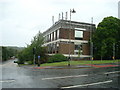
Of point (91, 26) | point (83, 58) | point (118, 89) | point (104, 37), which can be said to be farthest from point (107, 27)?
point (118, 89)

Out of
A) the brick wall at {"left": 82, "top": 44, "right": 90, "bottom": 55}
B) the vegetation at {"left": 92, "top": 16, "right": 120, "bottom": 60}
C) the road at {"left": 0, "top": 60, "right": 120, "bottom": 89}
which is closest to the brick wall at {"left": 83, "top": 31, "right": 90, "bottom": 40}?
the brick wall at {"left": 82, "top": 44, "right": 90, "bottom": 55}

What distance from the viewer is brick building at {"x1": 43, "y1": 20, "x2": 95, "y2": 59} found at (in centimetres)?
4162

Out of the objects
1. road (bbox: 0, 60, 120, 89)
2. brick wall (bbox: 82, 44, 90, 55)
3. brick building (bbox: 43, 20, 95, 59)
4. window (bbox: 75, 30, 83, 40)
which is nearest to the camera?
road (bbox: 0, 60, 120, 89)

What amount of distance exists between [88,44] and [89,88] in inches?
1450

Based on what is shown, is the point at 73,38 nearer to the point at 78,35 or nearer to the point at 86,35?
the point at 78,35

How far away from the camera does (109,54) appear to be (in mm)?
39250

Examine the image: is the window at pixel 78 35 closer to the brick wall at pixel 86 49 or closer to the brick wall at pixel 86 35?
the brick wall at pixel 86 35

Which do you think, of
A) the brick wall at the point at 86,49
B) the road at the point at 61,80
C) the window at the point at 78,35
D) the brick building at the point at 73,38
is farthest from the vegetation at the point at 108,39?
the road at the point at 61,80

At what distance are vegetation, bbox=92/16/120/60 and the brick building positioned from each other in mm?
3561

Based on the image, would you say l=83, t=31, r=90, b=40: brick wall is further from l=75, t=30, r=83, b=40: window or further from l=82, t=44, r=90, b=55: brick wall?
l=82, t=44, r=90, b=55: brick wall

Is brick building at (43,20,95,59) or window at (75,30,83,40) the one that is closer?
brick building at (43,20,95,59)

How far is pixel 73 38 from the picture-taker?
1702 inches

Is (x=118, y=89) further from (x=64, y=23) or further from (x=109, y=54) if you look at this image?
(x=64, y=23)

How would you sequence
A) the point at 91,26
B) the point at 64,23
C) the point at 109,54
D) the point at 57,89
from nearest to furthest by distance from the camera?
the point at 57,89 → the point at 109,54 → the point at 64,23 → the point at 91,26
